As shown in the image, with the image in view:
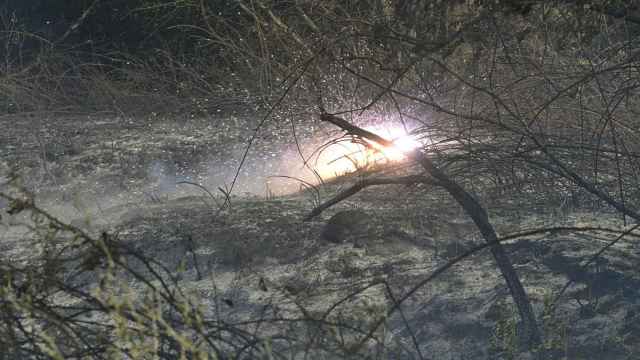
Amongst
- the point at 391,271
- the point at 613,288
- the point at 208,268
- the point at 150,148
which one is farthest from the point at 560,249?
the point at 150,148

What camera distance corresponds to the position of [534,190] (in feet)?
13.6

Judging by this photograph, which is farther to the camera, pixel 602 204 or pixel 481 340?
pixel 602 204

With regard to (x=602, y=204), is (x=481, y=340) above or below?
below

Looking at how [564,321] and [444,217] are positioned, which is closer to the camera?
[564,321]

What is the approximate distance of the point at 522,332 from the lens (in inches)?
113

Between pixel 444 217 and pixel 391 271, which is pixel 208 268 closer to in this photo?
pixel 391 271

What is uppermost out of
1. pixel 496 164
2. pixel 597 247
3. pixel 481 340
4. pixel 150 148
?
pixel 150 148

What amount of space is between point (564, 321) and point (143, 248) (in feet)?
5.79

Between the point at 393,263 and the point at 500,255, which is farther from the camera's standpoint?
the point at 393,263

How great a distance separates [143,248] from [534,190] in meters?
1.62

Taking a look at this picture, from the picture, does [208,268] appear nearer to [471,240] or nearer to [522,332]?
[471,240]

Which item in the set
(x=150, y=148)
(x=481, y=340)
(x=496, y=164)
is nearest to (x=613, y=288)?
(x=481, y=340)

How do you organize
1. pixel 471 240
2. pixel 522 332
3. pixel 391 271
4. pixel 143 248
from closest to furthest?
pixel 522 332 < pixel 391 271 < pixel 471 240 < pixel 143 248

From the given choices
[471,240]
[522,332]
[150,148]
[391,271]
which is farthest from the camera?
[150,148]
